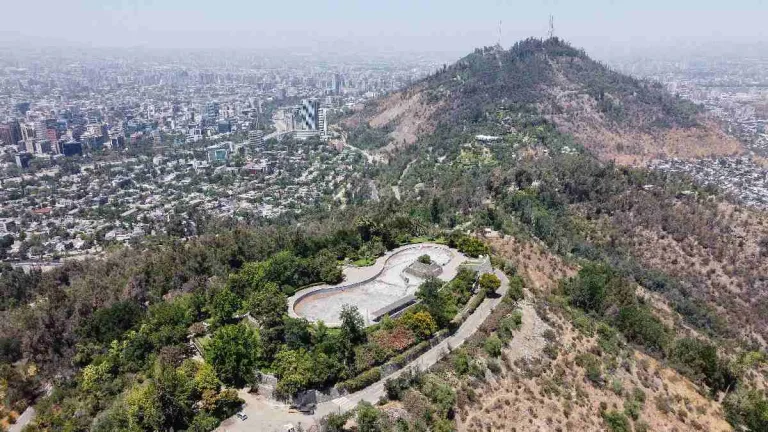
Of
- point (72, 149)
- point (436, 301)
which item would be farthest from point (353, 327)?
point (72, 149)

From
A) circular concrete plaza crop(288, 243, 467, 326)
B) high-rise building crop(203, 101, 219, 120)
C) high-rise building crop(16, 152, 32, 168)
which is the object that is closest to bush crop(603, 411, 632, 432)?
circular concrete plaza crop(288, 243, 467, 326)

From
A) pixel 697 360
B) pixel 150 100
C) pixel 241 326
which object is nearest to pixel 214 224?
pixel 241 326

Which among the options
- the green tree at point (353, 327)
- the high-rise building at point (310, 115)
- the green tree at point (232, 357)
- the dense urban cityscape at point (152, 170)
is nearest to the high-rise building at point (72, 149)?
the dense urban cityscape at point (152, 170)

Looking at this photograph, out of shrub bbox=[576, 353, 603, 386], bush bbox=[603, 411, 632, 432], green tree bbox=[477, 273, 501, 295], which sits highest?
green tree bbox=[477, 273, 501, 295]

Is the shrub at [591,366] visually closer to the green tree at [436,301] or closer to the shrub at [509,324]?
the shrub at [509,324]

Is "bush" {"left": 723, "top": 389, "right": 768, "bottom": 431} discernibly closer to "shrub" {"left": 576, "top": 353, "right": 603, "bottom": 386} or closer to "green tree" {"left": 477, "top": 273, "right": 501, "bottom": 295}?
"shrub" {"left": 576, "top": 353, "right": 603, "bottom": 386}

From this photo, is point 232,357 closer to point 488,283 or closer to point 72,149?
point 488,283
